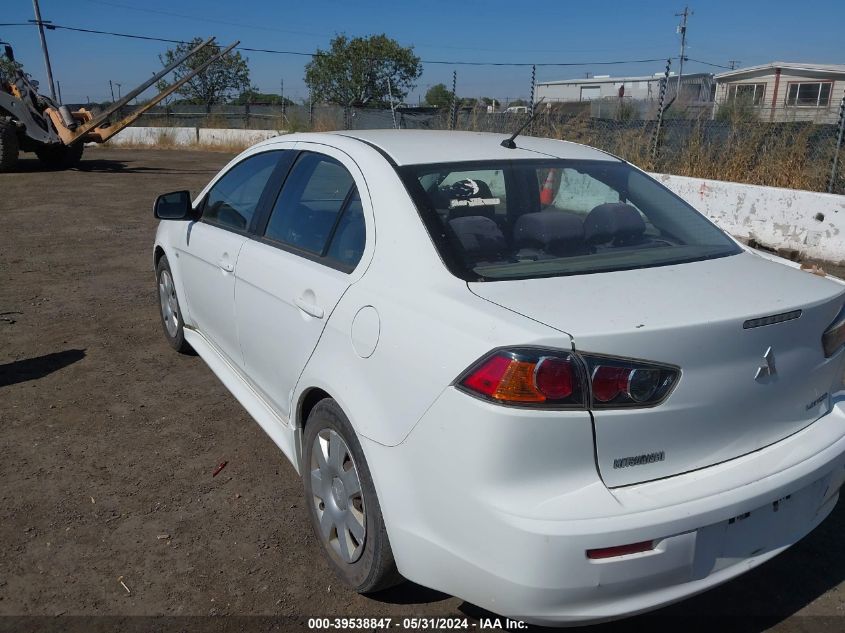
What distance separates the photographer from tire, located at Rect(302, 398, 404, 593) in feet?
7.64

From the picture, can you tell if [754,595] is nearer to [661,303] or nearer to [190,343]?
[661,303]

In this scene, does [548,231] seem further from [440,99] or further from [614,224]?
[440,99]

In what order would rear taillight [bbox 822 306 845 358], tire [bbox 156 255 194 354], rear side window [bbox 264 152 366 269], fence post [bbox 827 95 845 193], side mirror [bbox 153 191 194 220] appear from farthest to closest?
fence post [bbox 827 95 845 193] → tire [bbox 156 255 194 354] → side mirror [bbox 153 191 194 220] → rear side window [bbox 264 152 366 269] → rear taillight [bbox 822 306 845 358]

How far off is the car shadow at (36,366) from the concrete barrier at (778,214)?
7.03 m

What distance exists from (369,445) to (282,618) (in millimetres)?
761

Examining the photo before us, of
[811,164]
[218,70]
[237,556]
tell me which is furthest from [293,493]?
[218,70]

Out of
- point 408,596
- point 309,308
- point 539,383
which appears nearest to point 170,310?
point 309,308

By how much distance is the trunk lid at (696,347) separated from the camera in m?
1.91

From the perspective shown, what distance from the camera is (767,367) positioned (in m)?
2.10

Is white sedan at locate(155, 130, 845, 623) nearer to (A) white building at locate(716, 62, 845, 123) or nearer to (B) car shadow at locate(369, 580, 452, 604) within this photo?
(B) car shadow at locate(369, 580, 452, 604)

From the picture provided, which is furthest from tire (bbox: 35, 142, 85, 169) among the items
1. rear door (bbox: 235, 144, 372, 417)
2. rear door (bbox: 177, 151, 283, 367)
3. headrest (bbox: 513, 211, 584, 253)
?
headrest (bbox: 513, 211, 584, 253)

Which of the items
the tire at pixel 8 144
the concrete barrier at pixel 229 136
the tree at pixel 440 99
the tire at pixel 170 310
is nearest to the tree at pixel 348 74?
the tree at pixel 440 99

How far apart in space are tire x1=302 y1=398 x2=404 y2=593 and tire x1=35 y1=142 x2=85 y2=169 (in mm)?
18377

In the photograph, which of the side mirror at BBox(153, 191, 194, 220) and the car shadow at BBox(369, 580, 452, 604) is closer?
the car shadow at BBox(369, 580, 452, 604)
